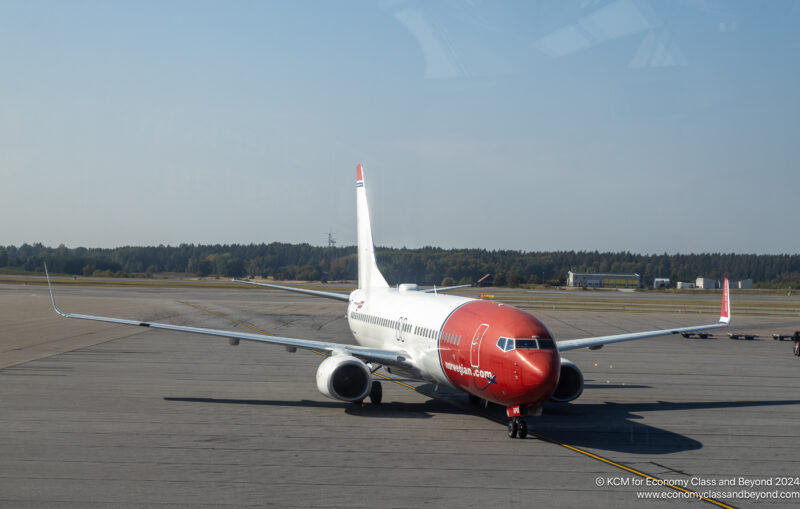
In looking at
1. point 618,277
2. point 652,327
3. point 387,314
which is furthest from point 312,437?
point 618,277

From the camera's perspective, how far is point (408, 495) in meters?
13.5

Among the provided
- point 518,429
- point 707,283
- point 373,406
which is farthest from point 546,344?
point 707,283

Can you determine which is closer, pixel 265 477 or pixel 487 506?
pixel 487 506

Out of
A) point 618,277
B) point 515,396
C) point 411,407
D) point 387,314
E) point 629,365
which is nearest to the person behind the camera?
point 515,396

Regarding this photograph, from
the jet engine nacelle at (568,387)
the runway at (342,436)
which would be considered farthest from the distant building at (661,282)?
the jet engine nacelle at (568,387)

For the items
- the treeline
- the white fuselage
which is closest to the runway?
the white fuselage

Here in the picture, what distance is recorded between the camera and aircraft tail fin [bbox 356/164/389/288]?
32281 millimetres

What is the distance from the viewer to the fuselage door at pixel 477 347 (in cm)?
1869

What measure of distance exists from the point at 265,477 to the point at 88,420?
8.09m

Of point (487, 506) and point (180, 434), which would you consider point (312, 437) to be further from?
point (487, 506)

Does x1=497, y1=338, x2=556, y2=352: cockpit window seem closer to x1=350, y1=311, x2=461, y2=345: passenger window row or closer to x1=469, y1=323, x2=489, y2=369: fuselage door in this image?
x1=469, y1=323, x2=489, y2=369: fuselage door

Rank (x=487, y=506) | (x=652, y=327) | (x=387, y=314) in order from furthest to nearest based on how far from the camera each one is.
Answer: (x=652, y=327) < (x=387, y=314) < (x=487, y=506)

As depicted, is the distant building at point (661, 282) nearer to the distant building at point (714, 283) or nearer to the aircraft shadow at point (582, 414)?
the distant building at point (714, 283)

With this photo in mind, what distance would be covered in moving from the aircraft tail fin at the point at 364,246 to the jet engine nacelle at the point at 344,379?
1011 centimetres
